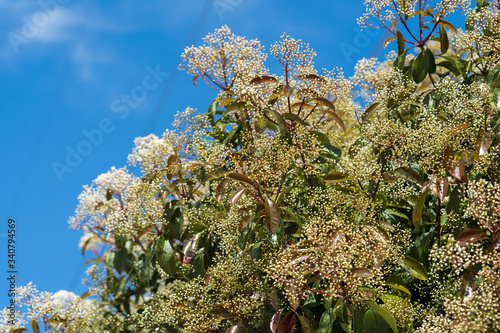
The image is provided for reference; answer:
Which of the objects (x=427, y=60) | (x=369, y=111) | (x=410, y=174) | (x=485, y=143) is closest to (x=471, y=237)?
(x=485, y=143)

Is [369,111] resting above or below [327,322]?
above

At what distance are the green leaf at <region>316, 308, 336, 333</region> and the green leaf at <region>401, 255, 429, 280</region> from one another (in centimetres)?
57

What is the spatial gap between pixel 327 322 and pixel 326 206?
0.74m

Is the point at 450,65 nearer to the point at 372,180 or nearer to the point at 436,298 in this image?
the point at 372,180

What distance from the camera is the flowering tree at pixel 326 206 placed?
2.71 meters

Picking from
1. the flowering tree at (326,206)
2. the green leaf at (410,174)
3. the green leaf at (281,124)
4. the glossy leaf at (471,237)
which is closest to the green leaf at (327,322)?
the flowering tree at (326,206)

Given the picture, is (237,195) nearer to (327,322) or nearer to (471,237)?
(327,322)

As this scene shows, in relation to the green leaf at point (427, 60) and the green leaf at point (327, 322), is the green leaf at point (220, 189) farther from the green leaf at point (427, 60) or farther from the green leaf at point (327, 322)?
the green leaf at point (427, 60)

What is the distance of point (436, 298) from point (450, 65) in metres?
2.10

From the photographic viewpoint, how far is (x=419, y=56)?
13.3 ft

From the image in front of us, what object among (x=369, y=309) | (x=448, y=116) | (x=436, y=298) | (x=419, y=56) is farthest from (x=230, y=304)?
(x=419, y=56)

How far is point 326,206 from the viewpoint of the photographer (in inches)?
126

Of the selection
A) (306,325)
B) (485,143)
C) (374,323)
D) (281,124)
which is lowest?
(374,323)

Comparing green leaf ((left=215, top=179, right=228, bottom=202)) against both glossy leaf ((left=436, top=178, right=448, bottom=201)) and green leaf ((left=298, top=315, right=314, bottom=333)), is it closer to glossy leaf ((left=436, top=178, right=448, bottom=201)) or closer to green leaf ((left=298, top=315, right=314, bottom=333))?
green leaf ((left=298, top=315, right=314, bottom=333))
